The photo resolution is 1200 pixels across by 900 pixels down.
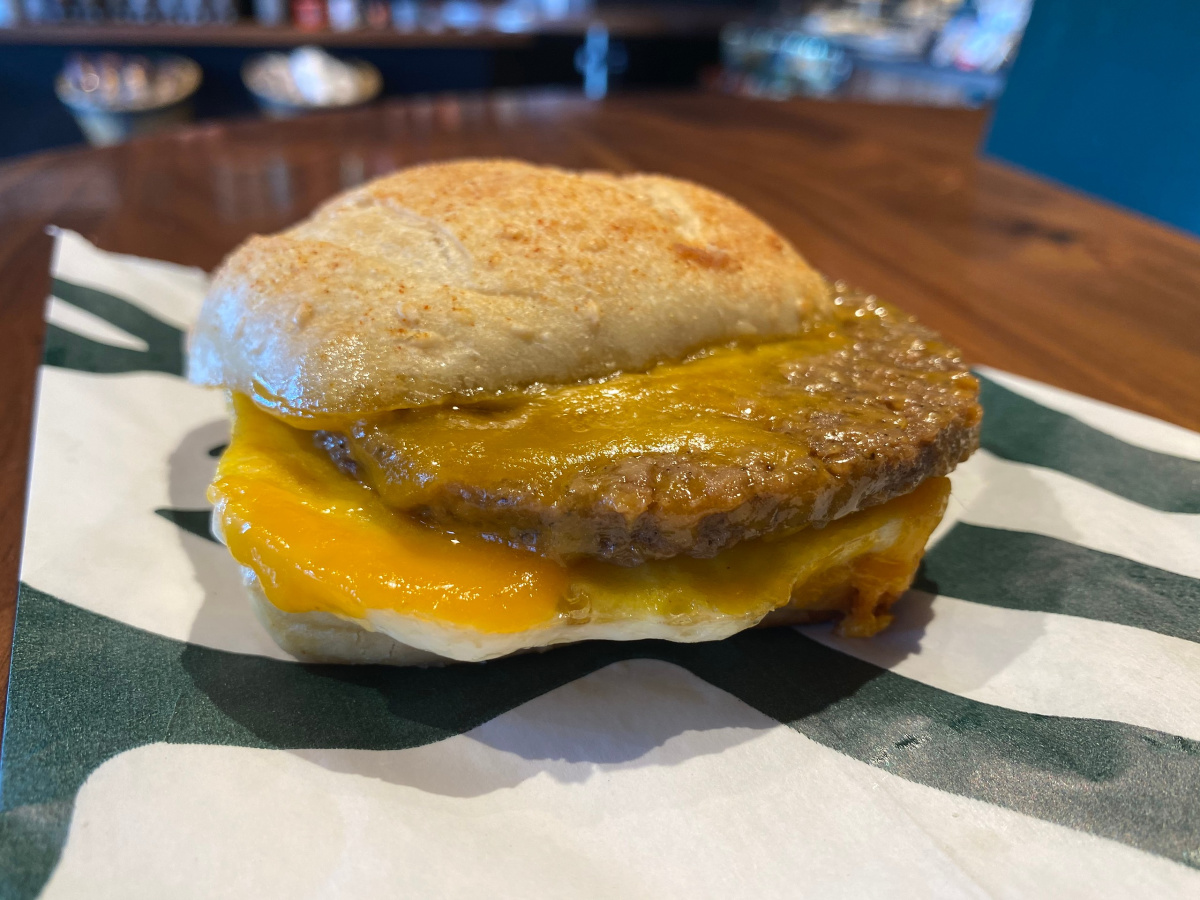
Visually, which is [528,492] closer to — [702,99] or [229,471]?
[229,471]

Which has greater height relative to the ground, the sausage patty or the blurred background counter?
the blurred background counter

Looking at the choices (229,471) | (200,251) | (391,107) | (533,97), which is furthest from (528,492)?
(533,97)

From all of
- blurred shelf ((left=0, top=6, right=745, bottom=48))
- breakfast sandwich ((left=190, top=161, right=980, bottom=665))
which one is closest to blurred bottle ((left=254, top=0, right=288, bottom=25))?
blurred shelf ((left=0, top=6, right=745, bottom=48))

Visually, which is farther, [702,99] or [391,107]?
[702,99]

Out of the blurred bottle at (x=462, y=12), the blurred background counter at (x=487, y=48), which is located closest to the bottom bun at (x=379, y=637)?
the blurred background counter at (x=487, y=48)

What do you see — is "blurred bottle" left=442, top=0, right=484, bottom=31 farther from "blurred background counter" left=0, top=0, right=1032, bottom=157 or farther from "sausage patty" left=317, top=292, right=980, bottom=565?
"sausage patty" left=317, top=292, right=980, bottom=565

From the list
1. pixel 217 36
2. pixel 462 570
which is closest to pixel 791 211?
pixel 462 570

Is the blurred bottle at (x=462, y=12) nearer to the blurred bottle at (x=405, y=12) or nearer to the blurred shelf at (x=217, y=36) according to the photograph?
the blurred bottle at (x=405, y=12)
